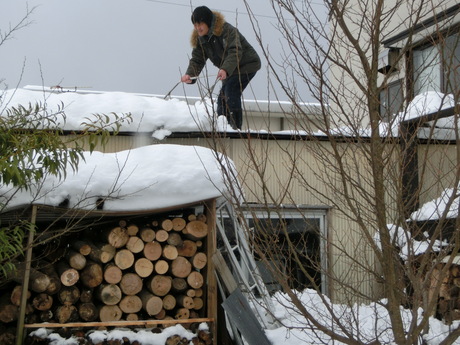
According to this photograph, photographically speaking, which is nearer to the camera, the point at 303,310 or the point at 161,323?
the point at 303,310

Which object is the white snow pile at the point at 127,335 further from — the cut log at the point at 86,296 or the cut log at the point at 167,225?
the cut log at the point at 167,225

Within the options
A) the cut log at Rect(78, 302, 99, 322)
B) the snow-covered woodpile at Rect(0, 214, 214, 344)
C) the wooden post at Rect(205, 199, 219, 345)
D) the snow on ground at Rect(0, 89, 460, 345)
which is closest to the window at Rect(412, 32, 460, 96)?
the snow on ground at Rect(0, 89, 460, 345)

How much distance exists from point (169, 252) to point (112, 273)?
621 millimetres

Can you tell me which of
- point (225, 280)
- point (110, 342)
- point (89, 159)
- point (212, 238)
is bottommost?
point (110, 342)

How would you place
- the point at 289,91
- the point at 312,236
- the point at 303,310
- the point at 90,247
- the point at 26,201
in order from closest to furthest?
the point at 303,310, the point at 289,91, the point at 26,201, the point at 90,247, the point at 312,236

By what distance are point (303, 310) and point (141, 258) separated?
3695 millimetres

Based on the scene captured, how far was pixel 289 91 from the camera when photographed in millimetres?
3826

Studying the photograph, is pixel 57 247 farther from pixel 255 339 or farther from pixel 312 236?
pixel 312 236

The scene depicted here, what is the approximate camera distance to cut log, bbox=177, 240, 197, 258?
7.20 m

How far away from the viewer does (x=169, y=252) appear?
7.09 meters

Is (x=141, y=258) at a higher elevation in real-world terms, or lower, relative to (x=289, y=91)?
lower

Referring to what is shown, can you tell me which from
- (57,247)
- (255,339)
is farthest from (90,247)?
(255,339)

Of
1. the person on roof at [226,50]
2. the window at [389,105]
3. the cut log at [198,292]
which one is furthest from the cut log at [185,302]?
the window at [389,105]

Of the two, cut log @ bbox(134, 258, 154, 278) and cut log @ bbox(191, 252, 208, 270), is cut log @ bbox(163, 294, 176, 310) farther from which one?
cut log @ bbox(191, 252, 208, 270)
